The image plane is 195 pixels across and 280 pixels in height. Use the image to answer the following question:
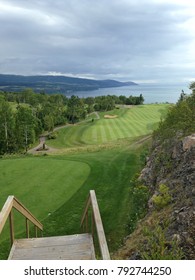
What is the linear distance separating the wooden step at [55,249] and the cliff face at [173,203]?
0.96 m

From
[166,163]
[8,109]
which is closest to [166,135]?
[166,163]

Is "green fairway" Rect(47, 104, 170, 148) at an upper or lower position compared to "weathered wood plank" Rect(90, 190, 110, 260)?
lower

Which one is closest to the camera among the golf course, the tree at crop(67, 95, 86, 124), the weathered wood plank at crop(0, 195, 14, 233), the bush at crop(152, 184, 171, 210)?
the weathered wood plank at crop(0, 195, 14, 233)

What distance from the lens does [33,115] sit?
64562mm

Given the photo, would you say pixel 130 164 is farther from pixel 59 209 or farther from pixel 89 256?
pixel 89 256

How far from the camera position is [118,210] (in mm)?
11641

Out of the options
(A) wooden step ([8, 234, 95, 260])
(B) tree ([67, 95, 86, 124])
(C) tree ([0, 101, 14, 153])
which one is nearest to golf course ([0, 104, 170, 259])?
(A) wooden step ([8, 234, 95, 260])

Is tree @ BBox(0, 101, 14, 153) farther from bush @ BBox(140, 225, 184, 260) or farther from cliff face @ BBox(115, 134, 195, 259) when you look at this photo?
bush @ BBox(140, 225, 184, 260)

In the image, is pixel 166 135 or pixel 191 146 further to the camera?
pixel 166 135

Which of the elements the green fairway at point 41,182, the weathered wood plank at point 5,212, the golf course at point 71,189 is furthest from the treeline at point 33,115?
the weathered wood plank at point 5,212

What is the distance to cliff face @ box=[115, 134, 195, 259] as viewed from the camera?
5629 millimetres

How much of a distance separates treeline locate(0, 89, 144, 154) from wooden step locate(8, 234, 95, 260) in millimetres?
38199

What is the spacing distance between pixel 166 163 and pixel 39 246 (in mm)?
5543

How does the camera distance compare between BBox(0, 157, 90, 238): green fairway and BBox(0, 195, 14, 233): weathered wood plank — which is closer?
BBox(0, 195, 14, 233): weathered wood plank
